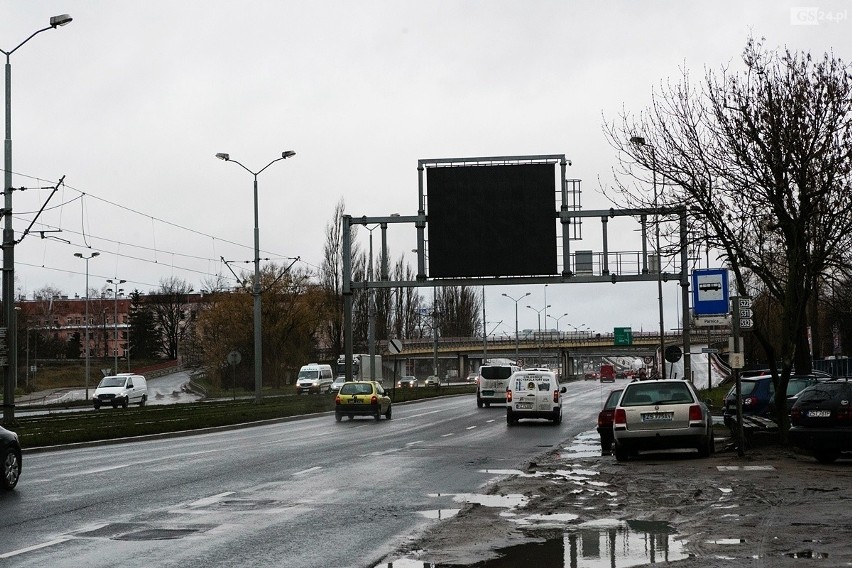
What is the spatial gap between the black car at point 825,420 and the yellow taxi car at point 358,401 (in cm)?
2424

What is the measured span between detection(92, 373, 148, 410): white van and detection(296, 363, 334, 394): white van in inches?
585

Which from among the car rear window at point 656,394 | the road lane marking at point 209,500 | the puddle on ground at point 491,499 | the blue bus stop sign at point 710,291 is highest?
the blue bus stop sign at point 710,291

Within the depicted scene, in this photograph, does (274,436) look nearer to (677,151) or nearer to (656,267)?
(677,151)

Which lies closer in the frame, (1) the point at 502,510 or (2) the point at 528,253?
(1) the point at 502,510

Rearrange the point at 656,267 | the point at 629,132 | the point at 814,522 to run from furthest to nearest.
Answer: the point at 656,267
the point at 629,132
the point at 814,522

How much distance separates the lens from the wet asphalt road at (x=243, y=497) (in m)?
10.8

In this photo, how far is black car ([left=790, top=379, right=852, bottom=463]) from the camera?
771 inches

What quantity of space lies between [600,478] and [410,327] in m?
95.8

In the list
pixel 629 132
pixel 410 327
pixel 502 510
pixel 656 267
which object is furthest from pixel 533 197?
pixel 410 327

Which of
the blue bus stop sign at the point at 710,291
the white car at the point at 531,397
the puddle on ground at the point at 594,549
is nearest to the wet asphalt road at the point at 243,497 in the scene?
the puddle on ground at the point at 594,549

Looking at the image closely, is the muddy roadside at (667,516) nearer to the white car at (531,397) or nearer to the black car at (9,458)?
the black car at (9,458)

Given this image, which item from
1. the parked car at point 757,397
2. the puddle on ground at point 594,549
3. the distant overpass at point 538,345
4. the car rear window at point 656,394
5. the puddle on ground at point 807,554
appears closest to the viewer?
the puddle on ground at point 807,554

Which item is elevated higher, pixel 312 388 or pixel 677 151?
pixel 677 151

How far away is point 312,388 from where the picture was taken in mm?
79000
